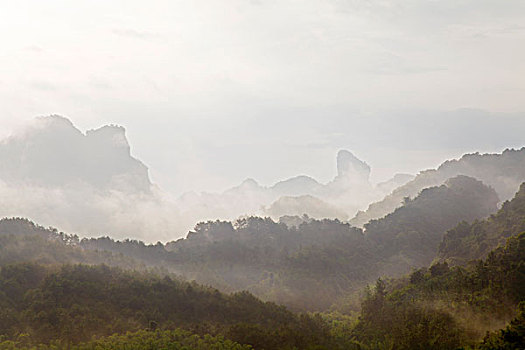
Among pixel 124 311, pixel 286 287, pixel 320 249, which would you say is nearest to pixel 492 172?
pixel 320 249

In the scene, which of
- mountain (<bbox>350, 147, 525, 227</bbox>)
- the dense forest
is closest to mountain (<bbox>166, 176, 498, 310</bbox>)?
the dense forest

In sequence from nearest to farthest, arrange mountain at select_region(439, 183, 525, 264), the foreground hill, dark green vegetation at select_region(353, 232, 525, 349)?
dark green vegetation at select_region(353, 232, 525, 349)
mountain at select_region(439, 183, 525, 264)
the foreground hill

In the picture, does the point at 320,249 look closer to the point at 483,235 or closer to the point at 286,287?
the point at 286,287

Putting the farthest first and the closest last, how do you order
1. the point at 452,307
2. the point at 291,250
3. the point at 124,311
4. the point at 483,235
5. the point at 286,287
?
the point at 291,250 < the point at 286,287 < the point at 483,235 < the point at 124,311 < the point at 452,307

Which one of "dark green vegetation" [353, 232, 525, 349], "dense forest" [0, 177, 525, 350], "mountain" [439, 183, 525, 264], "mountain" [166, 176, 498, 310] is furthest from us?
"mountain" [166, 176, 498, 310]

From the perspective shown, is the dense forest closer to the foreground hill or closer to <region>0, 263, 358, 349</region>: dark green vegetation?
<region>0, 263, 358, 349</region>: dark green vegetation

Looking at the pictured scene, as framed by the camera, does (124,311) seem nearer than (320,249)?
Yes

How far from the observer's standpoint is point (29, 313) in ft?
202

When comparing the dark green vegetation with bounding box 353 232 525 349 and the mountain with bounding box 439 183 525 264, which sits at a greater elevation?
the mountain with bounding box 439 183 525 264

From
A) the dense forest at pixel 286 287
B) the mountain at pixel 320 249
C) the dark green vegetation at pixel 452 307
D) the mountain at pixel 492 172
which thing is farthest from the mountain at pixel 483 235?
the mountain at pixel 492 172

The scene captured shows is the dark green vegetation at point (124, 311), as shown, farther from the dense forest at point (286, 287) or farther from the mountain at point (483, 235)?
the mountain at point (483, 235)

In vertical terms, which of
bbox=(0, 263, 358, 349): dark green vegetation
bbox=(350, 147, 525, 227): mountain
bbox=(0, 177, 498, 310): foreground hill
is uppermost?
bbox=(350, 147, 525, 227): mountain

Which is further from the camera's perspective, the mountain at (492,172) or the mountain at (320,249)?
the mountain at (492,172)

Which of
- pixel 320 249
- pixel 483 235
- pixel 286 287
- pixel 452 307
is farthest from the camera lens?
pixel 320 249
